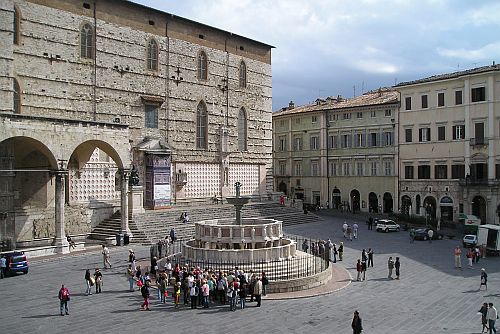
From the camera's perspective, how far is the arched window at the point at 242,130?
153 feet

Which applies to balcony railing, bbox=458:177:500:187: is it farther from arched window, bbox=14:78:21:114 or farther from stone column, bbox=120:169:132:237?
arched window, bbox=14:78:21:114

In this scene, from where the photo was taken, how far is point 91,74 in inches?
1345

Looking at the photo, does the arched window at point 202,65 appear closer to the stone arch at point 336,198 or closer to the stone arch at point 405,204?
the stone arch at point 336,198

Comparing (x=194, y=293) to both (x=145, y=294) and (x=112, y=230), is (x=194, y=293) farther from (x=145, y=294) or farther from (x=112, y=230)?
(x=112, y=230)

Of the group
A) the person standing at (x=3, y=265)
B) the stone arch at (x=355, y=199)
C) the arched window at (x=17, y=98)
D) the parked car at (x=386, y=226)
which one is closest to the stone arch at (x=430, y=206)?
the stone arch at (x=355, y=199)

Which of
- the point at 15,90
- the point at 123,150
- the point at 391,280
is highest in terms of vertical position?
the point at 15,90

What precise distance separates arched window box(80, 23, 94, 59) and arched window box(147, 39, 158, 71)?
16.6 feet

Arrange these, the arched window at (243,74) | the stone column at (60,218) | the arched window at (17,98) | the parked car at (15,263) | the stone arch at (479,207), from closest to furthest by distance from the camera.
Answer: the parked car at (15,263)
the stone column at (60,218)
the arched window at (17,98)
the stone arch at (479,207)
the arched window at (243,74)

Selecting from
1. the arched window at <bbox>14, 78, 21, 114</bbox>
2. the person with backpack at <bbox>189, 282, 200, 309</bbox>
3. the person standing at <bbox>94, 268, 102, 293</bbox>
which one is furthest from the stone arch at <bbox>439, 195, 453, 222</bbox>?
the arched window at <bbox>14, 78, 21, 114</bbox>

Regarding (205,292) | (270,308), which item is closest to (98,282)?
(205,292)

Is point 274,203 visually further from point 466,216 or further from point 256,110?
point 466,216

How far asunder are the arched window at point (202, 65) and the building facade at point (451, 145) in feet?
59.7

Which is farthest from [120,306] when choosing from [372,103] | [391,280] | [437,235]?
[372,103]

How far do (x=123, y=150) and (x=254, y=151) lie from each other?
18.6 m
